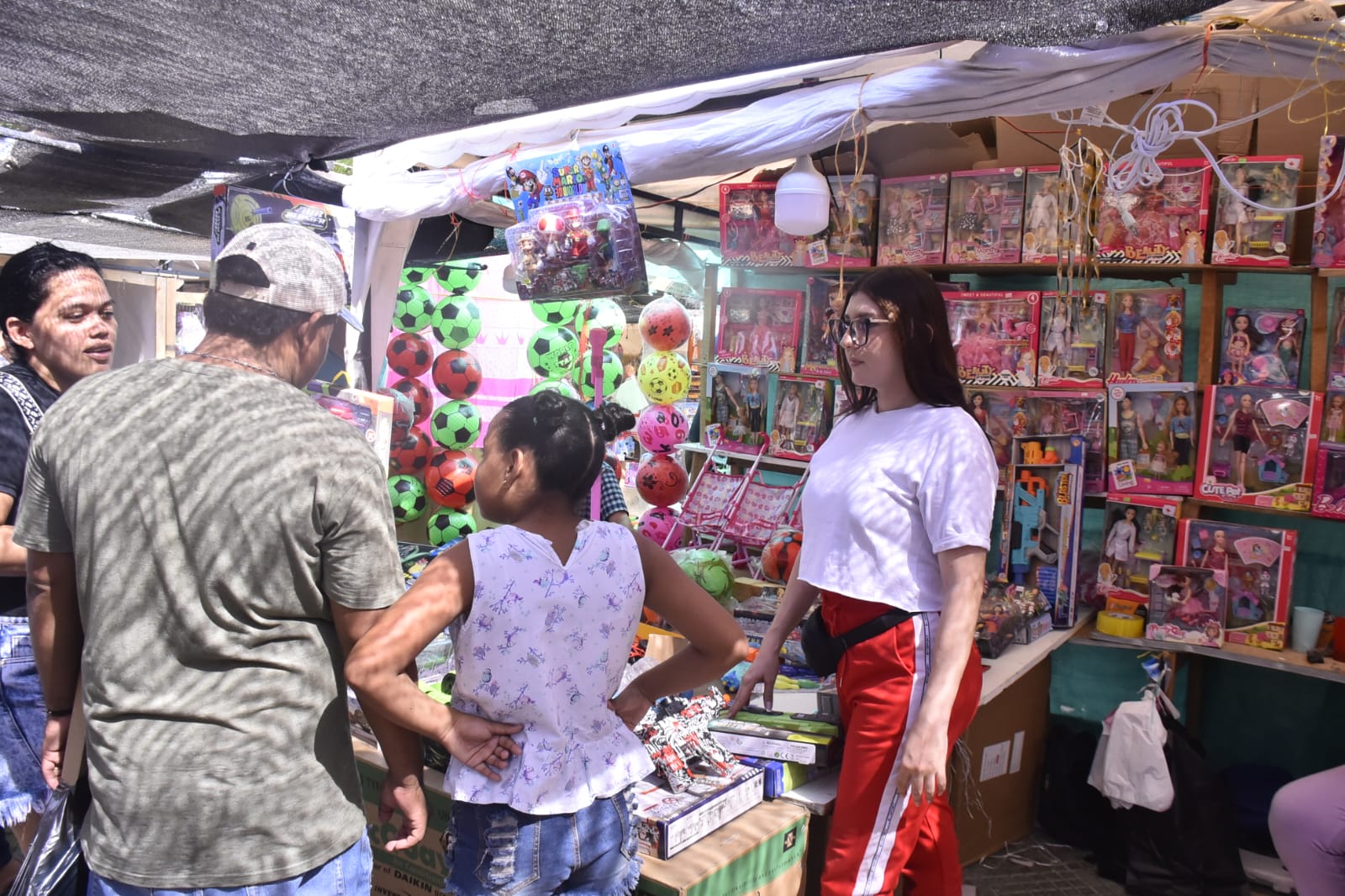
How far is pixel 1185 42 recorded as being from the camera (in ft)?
6.92

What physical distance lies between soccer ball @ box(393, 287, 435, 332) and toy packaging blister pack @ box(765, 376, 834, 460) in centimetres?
311

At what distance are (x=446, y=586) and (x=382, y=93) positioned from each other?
1630 millimetres

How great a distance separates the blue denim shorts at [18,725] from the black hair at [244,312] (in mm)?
1205

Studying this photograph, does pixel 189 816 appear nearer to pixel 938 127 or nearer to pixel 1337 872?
pixel 1337 872

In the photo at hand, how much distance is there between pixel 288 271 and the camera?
Result: 1640 millimetres

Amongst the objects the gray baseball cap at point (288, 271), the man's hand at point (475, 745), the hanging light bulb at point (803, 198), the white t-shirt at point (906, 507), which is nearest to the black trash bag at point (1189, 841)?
the white t-shirt at point (906, 507)

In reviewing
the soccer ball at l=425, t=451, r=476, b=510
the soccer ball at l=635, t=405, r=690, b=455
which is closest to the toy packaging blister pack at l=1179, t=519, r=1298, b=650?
the soccer ball at l=635, t=405, r=690, b=455

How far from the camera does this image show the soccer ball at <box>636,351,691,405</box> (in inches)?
229

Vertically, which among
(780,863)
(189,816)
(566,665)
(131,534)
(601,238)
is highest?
(601,238)

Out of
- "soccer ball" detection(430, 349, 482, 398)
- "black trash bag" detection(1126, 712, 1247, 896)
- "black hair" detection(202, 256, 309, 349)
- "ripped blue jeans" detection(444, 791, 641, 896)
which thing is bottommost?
"black trash bag" detection(1126, 712, 1247, 896)

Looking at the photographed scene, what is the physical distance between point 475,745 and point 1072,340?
3.23 meters

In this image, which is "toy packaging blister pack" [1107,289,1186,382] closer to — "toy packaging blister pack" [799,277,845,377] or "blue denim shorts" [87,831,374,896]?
"toy packaging blister pack" [799,277,845,377]

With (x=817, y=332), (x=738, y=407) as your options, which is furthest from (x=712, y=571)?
(x=817, y=332)

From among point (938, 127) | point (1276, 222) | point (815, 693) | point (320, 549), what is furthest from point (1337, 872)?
point (938, 127)
